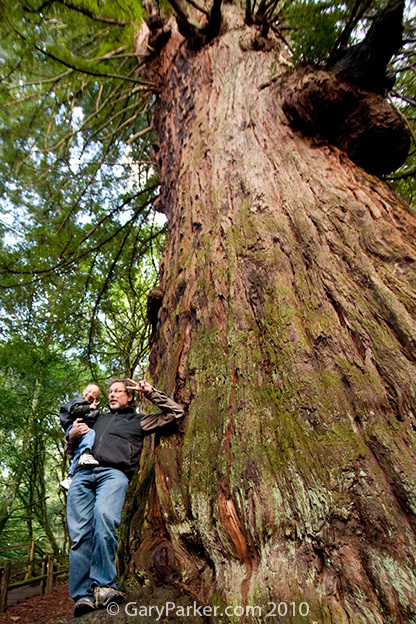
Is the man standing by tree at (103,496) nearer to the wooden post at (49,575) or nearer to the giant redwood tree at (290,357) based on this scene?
the giant redwood tree at (290,357)

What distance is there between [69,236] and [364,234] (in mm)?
4522

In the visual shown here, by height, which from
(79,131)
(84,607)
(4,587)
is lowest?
(4,587)

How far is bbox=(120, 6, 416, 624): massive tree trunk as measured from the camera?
1.09m

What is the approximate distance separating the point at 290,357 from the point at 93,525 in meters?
1.27

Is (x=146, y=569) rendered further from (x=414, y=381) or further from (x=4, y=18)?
(x=4, y=18)

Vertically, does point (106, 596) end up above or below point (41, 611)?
above

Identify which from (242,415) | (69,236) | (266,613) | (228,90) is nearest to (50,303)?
(69,236)

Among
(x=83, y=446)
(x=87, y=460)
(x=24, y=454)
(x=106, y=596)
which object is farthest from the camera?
(x=24, y=454)

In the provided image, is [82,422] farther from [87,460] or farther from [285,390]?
[285,390]

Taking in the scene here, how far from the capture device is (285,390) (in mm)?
1425

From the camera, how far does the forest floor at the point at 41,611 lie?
686 cm

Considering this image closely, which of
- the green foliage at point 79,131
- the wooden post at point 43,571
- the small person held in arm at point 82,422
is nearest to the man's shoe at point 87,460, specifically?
the small person held in arm at point 82,422

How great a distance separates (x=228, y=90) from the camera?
2844mm

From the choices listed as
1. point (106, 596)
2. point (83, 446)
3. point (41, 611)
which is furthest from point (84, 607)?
point (41, 611)
